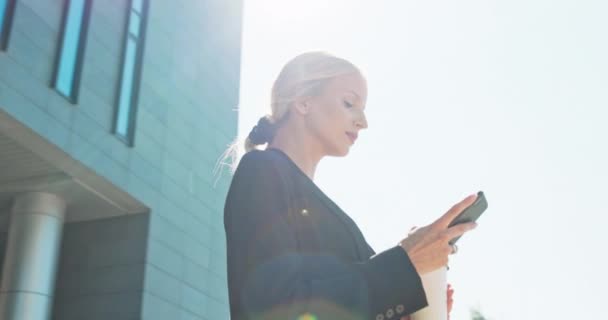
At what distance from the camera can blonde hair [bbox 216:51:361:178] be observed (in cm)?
195

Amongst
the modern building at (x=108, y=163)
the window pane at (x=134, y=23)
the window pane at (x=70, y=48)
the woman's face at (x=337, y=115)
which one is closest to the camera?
the woman's face at (x=337, y=115)

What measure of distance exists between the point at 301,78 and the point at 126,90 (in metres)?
12.7

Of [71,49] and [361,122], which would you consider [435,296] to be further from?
[71,49]

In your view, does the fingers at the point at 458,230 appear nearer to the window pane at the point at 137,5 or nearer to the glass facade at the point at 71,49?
the glass facade at the point at 71,49

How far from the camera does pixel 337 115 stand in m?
1.92

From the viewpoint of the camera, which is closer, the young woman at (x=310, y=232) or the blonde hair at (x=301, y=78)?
the young woman at (x=310, y=232)

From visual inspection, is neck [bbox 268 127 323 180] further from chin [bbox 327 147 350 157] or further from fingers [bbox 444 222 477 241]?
fingers [bbox 444 222 477 241]

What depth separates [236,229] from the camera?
1.57 meters

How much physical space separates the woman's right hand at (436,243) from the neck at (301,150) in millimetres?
522

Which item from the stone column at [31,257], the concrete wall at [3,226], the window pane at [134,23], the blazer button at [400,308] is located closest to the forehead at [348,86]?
the blazer button at [400,308]

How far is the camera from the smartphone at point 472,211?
1506 mm

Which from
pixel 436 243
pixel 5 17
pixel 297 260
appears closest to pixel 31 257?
pixel 5 17

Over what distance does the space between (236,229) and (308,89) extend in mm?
533

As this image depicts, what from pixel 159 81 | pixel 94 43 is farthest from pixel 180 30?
pixel 94 43
